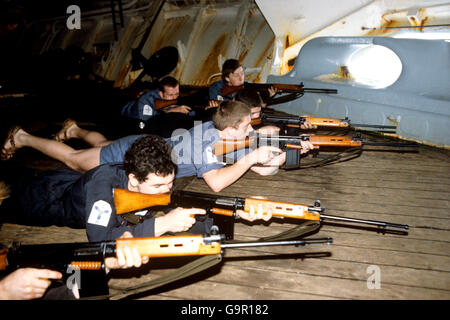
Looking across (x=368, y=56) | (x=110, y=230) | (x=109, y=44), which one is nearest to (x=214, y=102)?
(x=368, y=56)

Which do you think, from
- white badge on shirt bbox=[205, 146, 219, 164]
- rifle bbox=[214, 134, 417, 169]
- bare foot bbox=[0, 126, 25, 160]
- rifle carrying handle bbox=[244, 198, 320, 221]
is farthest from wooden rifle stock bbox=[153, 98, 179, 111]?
rifle carrying handle bbox=[244, 198, 320, 221]

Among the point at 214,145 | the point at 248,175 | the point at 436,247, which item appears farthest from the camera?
the point at 248,175

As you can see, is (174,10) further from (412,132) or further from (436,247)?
(436,247)

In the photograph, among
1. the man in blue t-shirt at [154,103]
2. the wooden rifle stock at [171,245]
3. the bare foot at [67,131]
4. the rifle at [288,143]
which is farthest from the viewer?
the man in blue t-shirt at [154,103]

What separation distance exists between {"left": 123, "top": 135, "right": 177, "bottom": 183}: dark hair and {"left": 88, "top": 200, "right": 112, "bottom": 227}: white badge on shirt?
12.0 inches

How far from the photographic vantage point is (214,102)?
5562 millimetres

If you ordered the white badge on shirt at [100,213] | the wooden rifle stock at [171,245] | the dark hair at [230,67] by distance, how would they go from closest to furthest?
1. the wooden rifle stock at [171,245]
2. the white badge on shirt at [100,213]
3. the dark hair at [230,67]

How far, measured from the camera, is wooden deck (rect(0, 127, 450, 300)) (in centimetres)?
205

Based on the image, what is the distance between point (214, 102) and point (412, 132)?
3.62m

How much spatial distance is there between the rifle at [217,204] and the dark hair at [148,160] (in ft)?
0.58

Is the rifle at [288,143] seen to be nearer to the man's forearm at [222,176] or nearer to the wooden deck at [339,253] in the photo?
the man's forearm at [222,176]

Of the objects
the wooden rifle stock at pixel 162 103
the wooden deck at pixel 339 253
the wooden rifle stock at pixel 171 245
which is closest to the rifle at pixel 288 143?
the wooden deck at pixel 339 253

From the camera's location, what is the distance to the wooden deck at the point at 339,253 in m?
2.05
